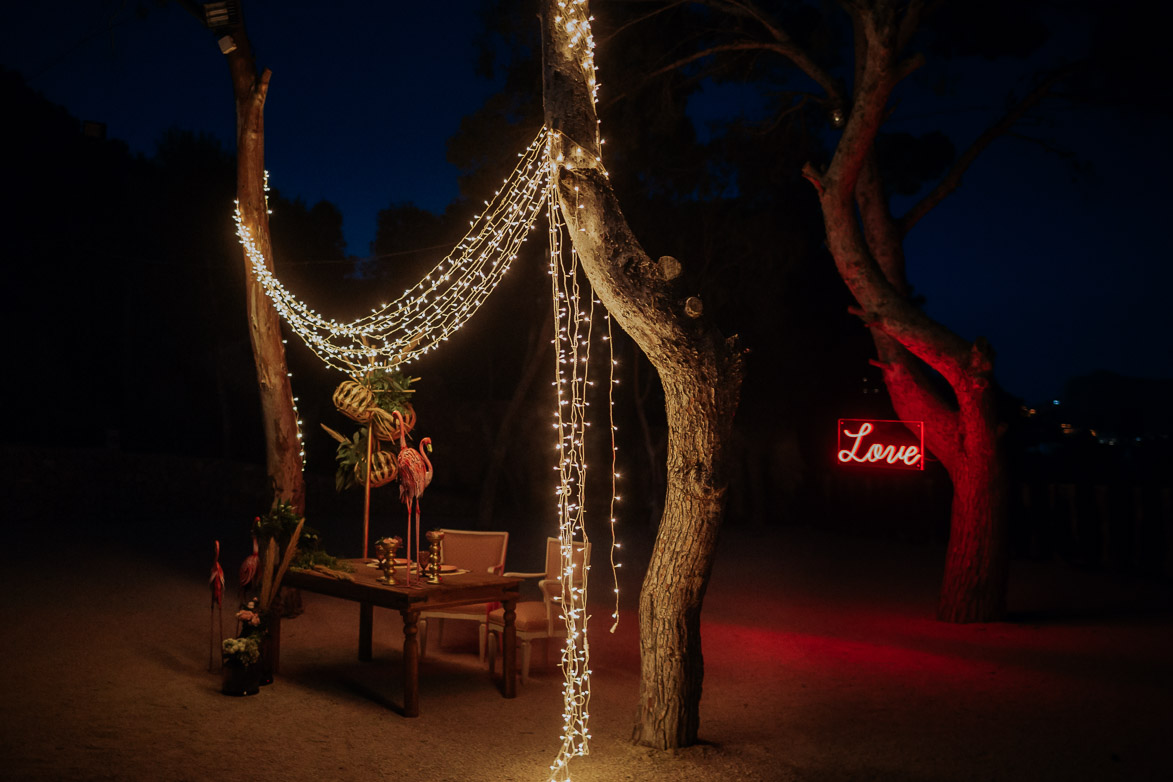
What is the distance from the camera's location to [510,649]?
5168 millimetres

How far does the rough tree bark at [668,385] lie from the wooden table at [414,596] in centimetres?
119

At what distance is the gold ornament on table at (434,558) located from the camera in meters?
5.17

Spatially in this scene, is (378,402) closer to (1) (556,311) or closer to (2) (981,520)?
(1) (556,311)

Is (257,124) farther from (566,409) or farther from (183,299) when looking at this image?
(183,299)

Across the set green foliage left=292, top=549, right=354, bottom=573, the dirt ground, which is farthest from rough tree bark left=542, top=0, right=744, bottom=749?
green foliage left=292, top=549, right=354, bottom=573

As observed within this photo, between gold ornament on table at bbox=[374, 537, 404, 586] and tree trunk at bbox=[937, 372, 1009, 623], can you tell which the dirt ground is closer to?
tree trunk at bbox=[937, 372, 1009, 623]

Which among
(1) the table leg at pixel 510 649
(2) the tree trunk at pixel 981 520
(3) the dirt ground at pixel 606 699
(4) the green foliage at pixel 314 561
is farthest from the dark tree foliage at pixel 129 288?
(2) the tree trunk at pixel 981 520

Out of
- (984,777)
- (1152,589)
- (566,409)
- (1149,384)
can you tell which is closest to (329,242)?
(566,409)

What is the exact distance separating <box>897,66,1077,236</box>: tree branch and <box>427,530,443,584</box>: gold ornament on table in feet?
17.6

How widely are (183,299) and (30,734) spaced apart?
16065 millimetres

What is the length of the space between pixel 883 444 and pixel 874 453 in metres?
0.15

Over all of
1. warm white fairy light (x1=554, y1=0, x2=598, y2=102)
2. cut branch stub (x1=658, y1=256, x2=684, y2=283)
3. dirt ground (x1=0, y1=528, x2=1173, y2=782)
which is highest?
warm white fairy light (x1=554, y1=0, x2=598, y2=102)

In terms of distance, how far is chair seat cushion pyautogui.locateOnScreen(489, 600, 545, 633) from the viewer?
546cm

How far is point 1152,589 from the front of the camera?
939 cm
